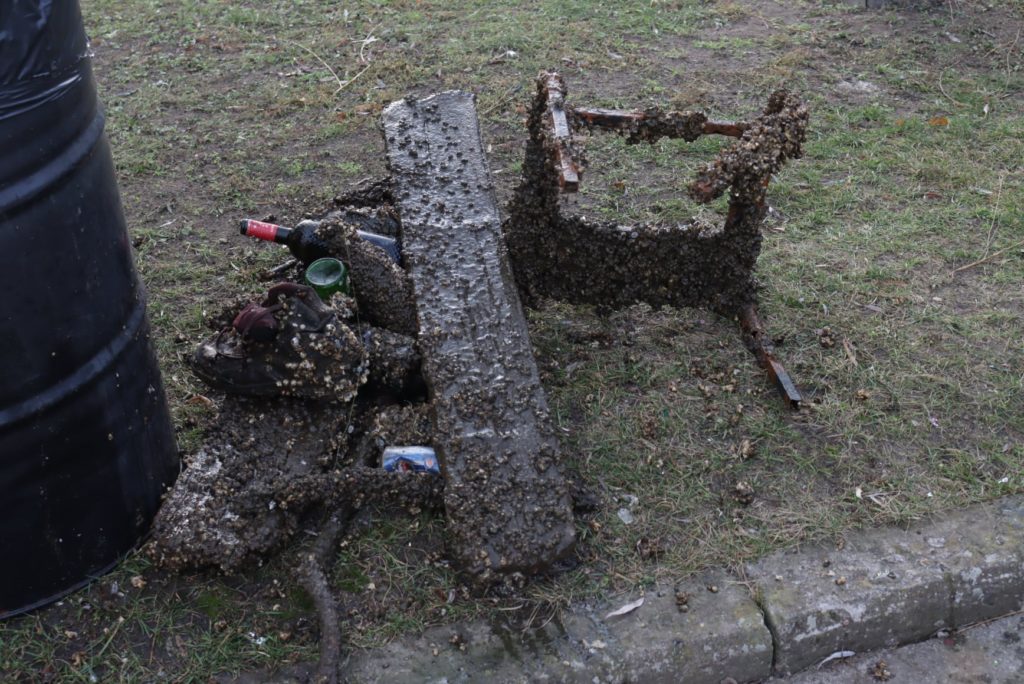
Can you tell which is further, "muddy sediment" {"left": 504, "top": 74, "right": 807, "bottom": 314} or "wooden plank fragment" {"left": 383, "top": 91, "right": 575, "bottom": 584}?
"muddy sediment" {"left": 504, "top": 74, "right": 807, "bottom": 314}

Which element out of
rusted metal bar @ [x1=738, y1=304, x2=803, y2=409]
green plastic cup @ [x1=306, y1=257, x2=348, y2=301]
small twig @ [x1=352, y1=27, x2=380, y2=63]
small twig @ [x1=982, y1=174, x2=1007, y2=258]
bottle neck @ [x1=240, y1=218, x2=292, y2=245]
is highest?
small twig @ [x1=352, y1=27, x2=380, y2=63]

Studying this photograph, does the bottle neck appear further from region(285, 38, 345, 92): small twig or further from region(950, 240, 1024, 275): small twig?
region(950, 240, 1024, 275): small twig

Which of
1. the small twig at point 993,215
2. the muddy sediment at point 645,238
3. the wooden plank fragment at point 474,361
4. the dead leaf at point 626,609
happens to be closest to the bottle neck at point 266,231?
the wooden plank fragment at point 474,361

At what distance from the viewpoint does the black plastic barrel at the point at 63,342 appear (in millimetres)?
2482

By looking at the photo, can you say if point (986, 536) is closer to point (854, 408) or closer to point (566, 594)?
point (854, 408)

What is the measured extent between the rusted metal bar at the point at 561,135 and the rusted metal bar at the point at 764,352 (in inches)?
47.4

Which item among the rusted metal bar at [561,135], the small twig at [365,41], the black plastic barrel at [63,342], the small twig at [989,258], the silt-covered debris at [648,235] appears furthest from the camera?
the small twig at [365,41]

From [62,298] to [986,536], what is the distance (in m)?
3.08

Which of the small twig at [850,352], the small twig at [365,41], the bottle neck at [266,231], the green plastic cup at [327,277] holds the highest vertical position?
the small twig at [365,41]

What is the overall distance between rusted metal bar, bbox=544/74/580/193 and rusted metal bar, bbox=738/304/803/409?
1.20 meters

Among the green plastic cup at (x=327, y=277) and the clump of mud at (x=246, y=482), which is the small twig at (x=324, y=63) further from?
the clump of mud at (x=246, y=482)

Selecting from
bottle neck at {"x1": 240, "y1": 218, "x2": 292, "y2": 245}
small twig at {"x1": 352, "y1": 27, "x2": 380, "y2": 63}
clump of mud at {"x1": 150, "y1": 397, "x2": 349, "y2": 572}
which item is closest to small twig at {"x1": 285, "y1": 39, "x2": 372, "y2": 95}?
small twig at {"x1": 352, "y1": 27, "x2": 380, "y2": 63}

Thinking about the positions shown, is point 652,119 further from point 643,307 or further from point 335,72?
point 335,72

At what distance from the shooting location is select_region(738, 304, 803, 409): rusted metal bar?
12.6ft
